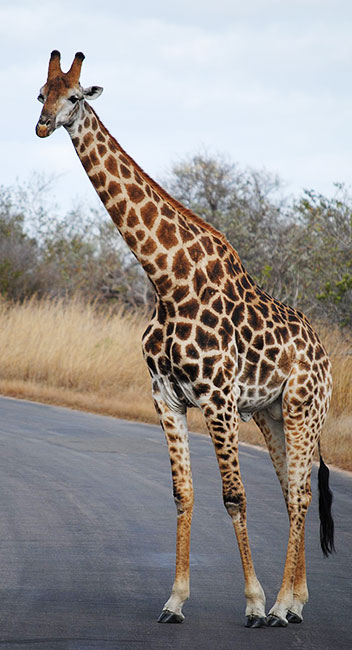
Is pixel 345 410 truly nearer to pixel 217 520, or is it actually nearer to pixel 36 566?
pixel 217 520

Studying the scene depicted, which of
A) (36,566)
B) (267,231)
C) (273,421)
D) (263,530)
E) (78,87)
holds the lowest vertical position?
(36,566)

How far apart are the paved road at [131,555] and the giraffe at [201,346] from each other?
10.8 inches

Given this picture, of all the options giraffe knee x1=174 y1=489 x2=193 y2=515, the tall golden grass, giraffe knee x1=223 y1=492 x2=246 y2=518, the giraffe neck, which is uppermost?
the giraffe neck

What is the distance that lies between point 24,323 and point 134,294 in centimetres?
897

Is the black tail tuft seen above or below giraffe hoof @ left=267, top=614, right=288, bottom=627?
above

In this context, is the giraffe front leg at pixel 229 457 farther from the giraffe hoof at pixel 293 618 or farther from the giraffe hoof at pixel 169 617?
the giraffe hoof at pixel 169 617

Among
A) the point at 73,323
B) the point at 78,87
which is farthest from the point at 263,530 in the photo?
the point at 73,323

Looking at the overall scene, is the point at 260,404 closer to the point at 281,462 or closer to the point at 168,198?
the point at 281,462

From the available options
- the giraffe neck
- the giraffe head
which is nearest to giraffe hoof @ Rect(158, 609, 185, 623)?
the giraffe neck

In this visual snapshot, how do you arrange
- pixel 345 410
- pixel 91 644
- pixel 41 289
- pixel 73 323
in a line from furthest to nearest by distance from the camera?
pixel 41 289
pixel 73 323
pixel 345 410
pixel 91 644

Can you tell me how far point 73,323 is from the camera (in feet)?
71.5

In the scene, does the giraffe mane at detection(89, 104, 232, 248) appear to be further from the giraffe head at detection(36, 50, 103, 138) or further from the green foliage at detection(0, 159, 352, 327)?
the green foliage at detection(0, 159, 352, 327)

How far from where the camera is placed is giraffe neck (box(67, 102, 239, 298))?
220 inches

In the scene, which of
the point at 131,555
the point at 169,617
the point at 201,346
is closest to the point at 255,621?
the point at 169,617
